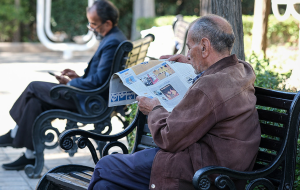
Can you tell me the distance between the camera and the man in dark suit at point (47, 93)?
4.01 metres

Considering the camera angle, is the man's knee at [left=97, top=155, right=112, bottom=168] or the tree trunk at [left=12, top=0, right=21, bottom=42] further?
the tree trunk at [left=12, top=0, right=21, bottom=42]

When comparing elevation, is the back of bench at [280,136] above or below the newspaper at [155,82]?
below

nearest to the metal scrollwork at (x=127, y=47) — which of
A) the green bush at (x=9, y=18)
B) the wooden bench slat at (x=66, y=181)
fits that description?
the wooden bench slat at (x=66, y=181)

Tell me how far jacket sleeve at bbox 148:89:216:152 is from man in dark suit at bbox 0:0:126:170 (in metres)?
2.16

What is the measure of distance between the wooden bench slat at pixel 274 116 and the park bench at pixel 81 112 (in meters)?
1.81

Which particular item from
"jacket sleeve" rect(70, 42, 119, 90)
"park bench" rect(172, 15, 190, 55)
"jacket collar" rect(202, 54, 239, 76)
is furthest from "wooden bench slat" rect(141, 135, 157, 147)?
"park bench" rect(172, 15, 190, 55)

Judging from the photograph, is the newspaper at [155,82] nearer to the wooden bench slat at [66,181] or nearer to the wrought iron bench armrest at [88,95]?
the wooden bench slat at [66,181]

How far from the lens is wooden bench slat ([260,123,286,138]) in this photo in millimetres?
2112

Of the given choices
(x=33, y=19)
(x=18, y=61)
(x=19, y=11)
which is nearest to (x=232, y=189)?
(x=18, y=61)

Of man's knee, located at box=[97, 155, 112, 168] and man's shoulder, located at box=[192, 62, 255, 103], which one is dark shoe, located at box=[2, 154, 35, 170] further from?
man's shoulder, located at box=[192, 62, 255, 103]

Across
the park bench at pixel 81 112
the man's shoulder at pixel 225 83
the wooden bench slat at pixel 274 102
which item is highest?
the man's shoulder at pixel 225 83

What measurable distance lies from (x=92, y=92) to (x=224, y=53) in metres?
2.10

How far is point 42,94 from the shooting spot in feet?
13.3

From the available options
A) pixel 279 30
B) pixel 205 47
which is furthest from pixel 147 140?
pixel 279 30
